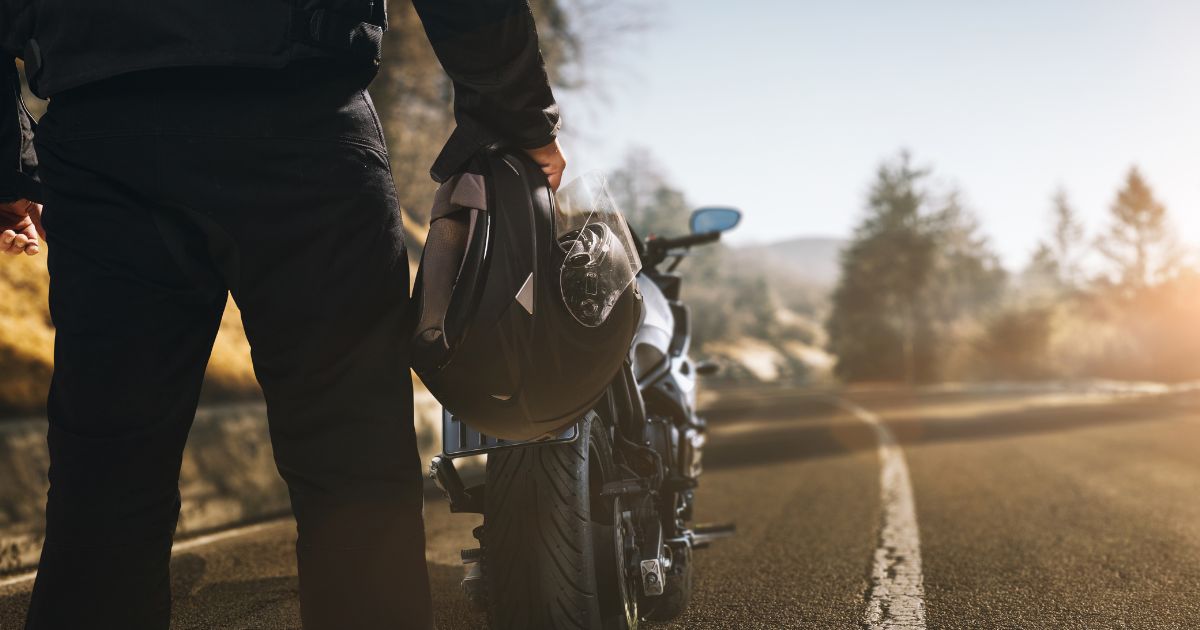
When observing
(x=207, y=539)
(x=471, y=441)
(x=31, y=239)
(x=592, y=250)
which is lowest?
(x=207, y=539)

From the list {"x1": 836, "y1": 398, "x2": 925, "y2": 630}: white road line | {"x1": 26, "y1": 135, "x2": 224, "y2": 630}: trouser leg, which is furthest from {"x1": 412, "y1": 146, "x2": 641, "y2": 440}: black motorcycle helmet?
{"x1": 836, "y1": 398, "x2": 925, "y2": 630}: white road line

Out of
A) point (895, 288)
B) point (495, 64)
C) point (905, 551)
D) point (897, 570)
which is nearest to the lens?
point (495, 64)

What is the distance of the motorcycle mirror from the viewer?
3.65 meters

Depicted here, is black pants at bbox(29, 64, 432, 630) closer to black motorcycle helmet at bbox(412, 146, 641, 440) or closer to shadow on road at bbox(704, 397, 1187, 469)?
black motorcycle helmet at bbox(412, 146, 641, 440)

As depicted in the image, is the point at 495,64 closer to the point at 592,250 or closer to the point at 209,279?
the point at 592,250

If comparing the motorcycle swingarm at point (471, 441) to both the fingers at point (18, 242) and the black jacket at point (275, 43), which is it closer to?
the black jacket at point (275, 43)

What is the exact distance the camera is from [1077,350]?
46219 millimetres

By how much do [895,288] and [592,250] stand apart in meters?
64.0

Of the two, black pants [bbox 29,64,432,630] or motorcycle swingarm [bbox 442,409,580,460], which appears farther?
motorcycle swingarm [bbox 442,409,580,460]

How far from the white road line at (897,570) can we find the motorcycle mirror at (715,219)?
1438 millimetres

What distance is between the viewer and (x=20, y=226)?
6.48 ft

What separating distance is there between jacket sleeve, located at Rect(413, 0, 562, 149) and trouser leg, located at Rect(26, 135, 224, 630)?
21.5 inches

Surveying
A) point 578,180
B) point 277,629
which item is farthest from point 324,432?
point 277,629

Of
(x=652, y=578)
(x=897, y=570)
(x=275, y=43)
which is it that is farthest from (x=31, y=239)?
(x=897, y=570)
